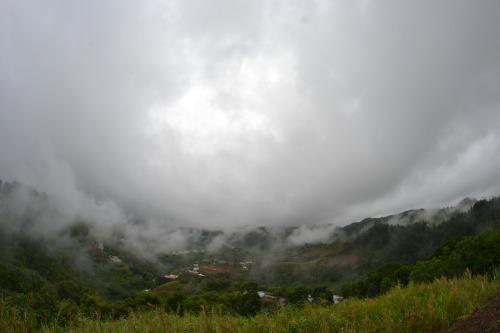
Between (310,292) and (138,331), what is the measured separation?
7091 cm

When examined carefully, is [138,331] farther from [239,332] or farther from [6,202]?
[6,202]

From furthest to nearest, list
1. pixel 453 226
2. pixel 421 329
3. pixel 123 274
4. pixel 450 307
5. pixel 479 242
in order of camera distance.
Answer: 1. pixel 123 274
2. pixel 453 226
3. pixel 479 242
4. pixel 450 307
5. pixel 421 329

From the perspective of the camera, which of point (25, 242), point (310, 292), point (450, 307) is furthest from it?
point (25, 242)

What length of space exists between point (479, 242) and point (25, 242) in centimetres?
18077

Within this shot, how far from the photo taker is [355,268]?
175000mm

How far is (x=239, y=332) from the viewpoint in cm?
543

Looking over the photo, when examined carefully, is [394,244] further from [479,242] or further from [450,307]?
[450,307]

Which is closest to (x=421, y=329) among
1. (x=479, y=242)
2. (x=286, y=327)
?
(x=286, y=327)

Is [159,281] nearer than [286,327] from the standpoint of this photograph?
No

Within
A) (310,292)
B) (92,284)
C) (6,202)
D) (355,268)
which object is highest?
(6,202)

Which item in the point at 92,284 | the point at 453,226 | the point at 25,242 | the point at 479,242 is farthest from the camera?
the point at 453,226

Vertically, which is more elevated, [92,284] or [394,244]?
[92,284]

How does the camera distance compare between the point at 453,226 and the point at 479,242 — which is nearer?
the point at 479,242

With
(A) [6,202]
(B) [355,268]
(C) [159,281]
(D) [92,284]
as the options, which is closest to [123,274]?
(C) [159,281]
